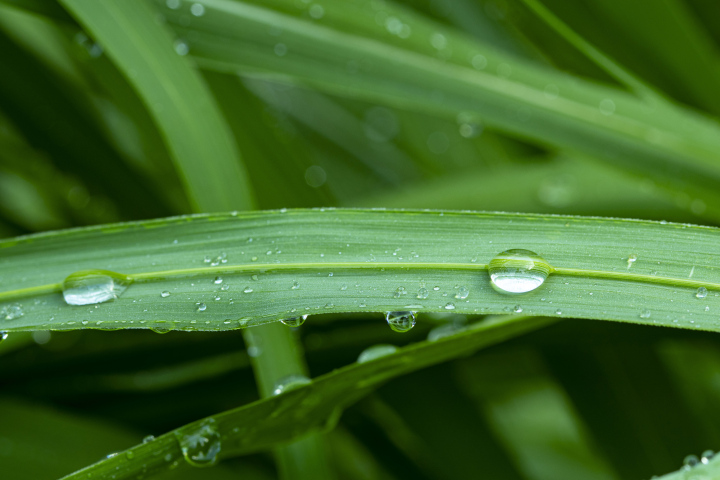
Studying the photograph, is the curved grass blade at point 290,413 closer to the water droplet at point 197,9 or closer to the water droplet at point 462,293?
the water droplet at point 462,293

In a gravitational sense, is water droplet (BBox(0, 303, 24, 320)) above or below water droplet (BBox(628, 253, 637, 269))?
above

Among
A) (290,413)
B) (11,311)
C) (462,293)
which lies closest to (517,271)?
(462,293)

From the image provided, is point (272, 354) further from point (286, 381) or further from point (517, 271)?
point (517, 271)

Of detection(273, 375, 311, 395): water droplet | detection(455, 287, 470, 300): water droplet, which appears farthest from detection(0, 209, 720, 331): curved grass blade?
detection(273, 375, 311, 395): water droplet

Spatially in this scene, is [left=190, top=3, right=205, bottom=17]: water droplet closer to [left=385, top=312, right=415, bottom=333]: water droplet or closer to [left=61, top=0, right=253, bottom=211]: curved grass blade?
[left=61, top=0, right=253, bottom=211]: curved grass blade

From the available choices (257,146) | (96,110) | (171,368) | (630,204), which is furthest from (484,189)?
(96,110)

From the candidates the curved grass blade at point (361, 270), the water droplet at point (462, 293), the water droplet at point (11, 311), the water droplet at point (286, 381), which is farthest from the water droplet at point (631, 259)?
the water droplet at point (11, 311)
